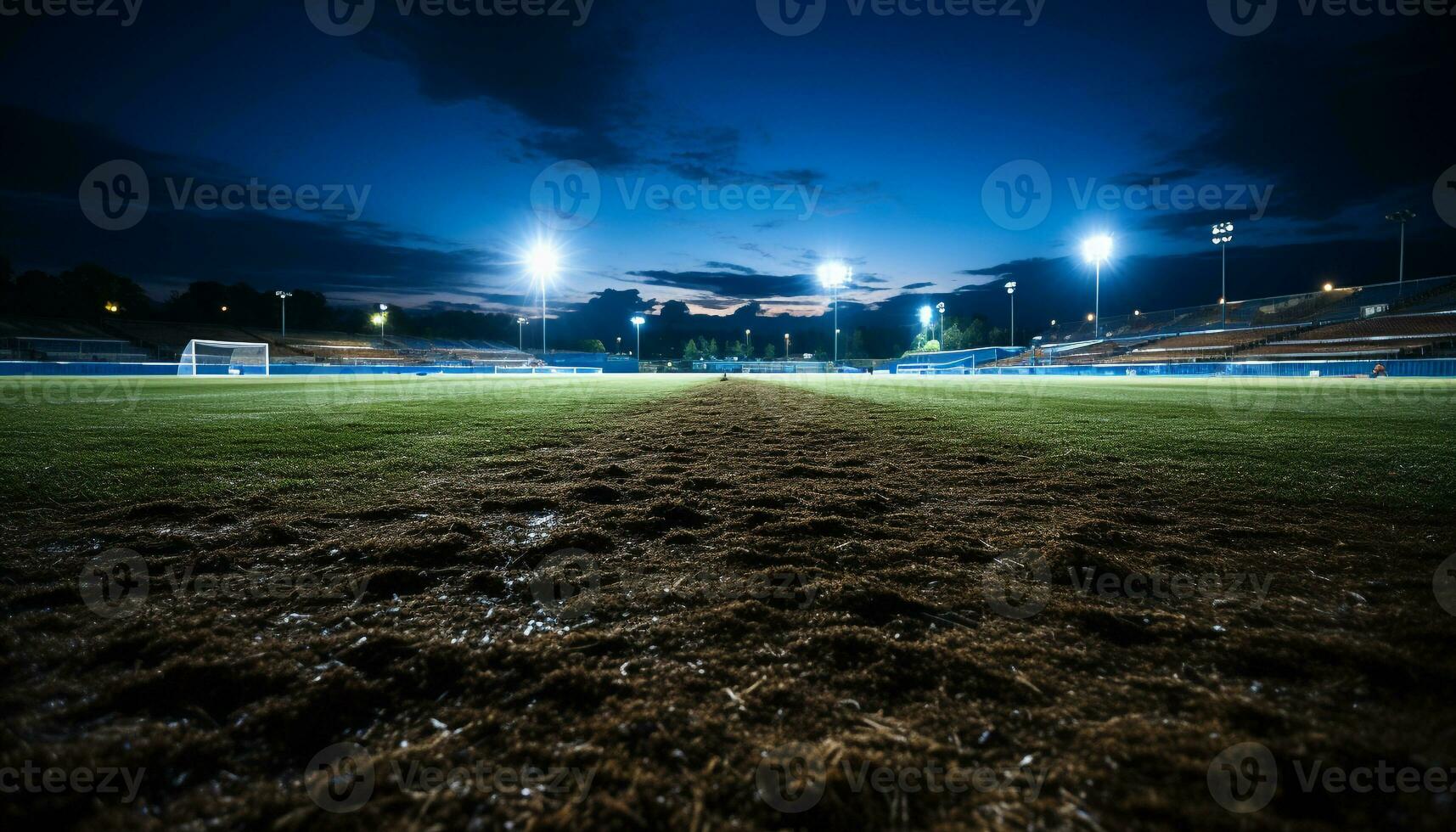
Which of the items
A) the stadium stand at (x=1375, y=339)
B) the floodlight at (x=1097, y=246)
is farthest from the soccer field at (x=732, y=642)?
the floodlight at (x=1097, y=246)

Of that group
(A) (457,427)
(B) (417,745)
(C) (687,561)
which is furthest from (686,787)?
(A) (457,427)

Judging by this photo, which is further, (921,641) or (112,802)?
(921,641)

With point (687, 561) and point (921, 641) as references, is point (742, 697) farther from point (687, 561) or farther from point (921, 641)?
point (687, 561)

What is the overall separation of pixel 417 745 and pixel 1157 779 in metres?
1.52

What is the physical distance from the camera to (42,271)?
61188mm
